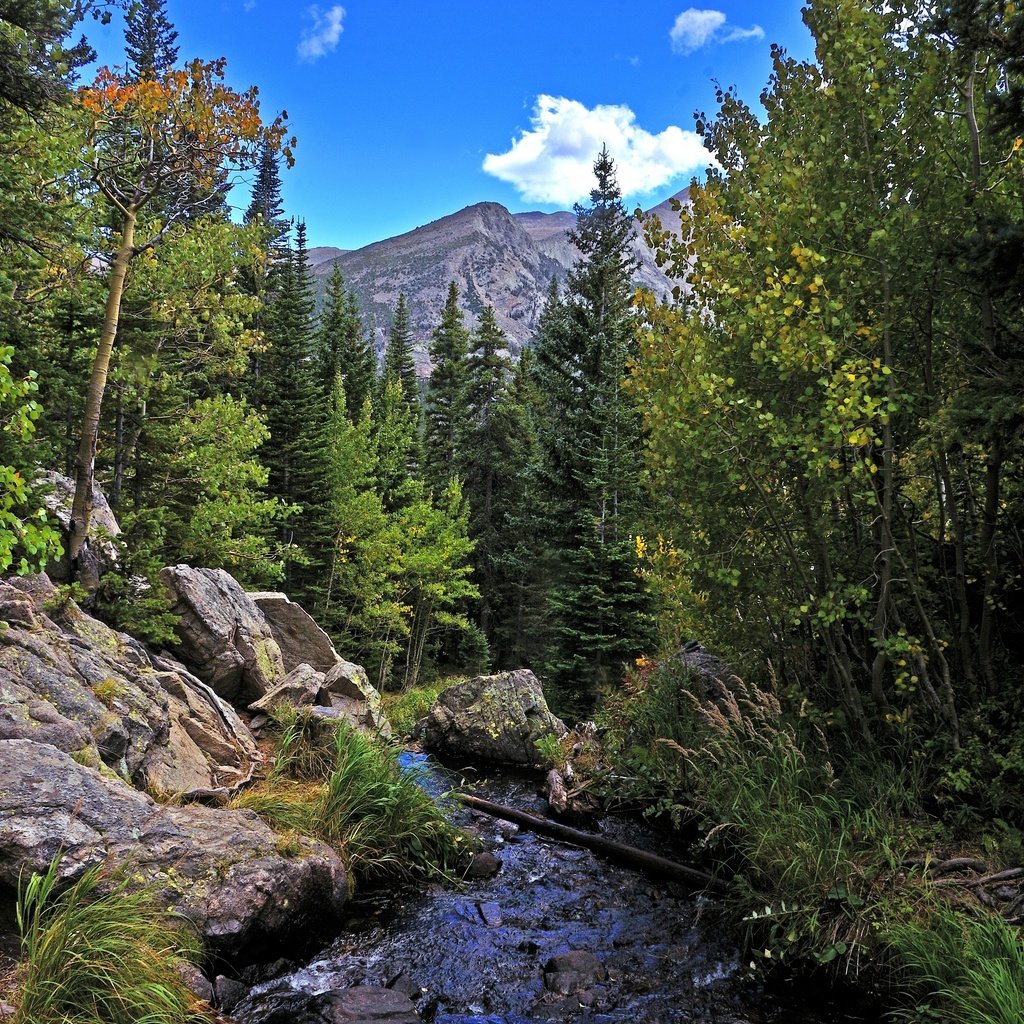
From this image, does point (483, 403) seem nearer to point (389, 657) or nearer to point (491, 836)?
point (389, 657)

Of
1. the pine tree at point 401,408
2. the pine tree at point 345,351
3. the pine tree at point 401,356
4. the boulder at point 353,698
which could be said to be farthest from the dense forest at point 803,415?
the pine tree at point 401,356

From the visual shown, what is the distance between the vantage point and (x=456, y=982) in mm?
5141

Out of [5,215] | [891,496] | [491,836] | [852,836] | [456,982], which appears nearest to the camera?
[456,982]

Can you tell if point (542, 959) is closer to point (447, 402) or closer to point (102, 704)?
point (102, 704)

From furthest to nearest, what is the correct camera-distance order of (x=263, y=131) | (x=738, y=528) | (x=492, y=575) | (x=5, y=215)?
(x=492, y=575), (x=263, y=131), (x=5, y=215), (x=738, y=528)

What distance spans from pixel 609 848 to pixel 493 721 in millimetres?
6468

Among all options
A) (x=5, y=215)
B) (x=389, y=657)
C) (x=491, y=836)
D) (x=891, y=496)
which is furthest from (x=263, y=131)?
(x=389, y=657)

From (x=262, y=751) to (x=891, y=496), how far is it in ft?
28.4

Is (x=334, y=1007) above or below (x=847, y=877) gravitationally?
below

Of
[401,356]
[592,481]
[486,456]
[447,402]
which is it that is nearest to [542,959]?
[592,481]

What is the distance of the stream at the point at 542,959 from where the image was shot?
470 cm

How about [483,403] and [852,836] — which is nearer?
[852,836]

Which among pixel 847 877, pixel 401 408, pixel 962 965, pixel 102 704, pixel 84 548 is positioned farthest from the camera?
pixel 401 408

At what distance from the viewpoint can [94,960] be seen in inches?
140
